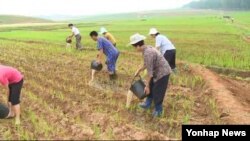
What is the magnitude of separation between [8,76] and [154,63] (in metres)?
2.57

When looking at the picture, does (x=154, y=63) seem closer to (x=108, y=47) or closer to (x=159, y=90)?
(x=159, y=90)

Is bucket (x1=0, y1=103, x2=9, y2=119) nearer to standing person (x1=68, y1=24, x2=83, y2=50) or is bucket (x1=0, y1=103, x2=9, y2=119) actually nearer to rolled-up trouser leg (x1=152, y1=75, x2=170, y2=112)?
rolled-up trouser leg (x1=152, y1=75, x2=170, y2=112)

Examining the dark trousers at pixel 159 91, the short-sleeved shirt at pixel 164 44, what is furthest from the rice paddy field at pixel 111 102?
the short-sleeved shirt at pixel 164 44

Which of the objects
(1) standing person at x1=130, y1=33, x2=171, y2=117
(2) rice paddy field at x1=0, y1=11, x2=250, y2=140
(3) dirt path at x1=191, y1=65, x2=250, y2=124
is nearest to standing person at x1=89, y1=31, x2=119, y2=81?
(2) rice paddy field at x1=0, y1=11, x2=250, y2=140

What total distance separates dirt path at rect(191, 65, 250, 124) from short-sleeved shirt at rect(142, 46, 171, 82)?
1.41m

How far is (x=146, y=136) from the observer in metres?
6.84

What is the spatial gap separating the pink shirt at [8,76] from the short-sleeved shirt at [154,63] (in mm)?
2262

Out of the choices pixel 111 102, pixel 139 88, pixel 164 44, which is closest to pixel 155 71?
pixel 139 88

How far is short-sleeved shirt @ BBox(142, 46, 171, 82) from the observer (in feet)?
26.4

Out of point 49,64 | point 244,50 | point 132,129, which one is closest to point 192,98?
point 132,129

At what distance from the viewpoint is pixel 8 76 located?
768cm

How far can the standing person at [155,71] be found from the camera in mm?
8000

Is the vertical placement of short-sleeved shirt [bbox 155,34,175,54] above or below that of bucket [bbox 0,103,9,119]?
above

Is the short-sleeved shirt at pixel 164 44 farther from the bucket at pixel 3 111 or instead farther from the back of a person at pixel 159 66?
the bucket at pixel 3 111
